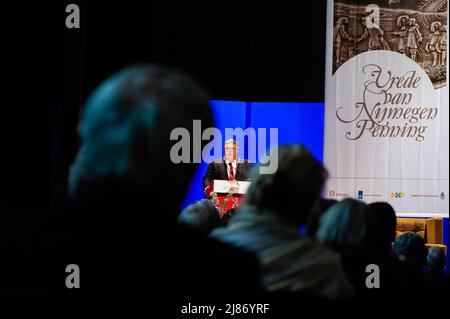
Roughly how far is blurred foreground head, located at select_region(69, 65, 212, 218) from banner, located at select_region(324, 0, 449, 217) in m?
6.00

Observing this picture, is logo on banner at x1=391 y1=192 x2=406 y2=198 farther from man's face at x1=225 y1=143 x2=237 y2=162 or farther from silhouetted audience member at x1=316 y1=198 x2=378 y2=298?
silhouetted audience member at x1=316 y1=198 x2=378 y2=298

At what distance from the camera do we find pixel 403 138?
6.73m

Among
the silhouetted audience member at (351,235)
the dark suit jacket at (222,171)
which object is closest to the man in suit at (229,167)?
the dark suit jacket at (222,171)

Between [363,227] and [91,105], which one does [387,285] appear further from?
[91,105]

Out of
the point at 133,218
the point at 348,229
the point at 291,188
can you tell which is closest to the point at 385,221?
the point at 348,229

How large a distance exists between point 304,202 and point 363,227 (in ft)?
2.28

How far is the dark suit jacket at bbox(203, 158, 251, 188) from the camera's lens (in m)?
6.95

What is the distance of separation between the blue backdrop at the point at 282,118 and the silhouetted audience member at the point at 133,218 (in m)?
6.69

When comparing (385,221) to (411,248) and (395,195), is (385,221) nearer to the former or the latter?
(411,248)

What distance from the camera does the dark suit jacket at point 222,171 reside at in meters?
6.95

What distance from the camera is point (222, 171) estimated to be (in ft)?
22.9

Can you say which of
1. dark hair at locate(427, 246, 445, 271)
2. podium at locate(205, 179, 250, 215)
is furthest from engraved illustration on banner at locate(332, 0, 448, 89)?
dark hair at locate(427, 246, 445, 271)

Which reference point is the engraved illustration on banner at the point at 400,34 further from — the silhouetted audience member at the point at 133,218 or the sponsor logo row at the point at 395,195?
the silhouetted audience member at the point at 133,218
